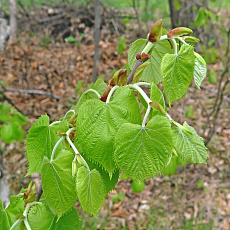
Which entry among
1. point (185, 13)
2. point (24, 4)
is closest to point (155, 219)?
point (185, 13)

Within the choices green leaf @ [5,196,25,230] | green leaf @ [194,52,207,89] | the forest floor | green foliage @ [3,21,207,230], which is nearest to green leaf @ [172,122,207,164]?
green foliage @ [3,21,207,230]

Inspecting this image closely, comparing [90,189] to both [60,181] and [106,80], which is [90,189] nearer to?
[60,181]

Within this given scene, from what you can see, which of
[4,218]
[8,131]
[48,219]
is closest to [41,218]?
[48,219]

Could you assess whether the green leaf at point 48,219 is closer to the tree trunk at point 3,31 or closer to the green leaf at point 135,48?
the green leaf at point 135,48

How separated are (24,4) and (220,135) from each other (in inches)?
199

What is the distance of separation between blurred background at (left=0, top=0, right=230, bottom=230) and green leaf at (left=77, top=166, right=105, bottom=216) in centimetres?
133

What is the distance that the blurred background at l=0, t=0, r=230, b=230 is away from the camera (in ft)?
8.41

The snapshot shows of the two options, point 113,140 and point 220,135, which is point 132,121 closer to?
point 113,140

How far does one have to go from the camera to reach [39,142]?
55 cm

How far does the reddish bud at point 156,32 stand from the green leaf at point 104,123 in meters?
0.12

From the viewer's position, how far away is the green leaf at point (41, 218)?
53 centimetres

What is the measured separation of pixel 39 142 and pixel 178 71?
318mm

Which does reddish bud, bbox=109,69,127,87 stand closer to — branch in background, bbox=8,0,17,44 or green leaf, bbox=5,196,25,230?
green leaf, bbox=5,196,25,230

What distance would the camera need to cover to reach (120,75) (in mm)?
501
